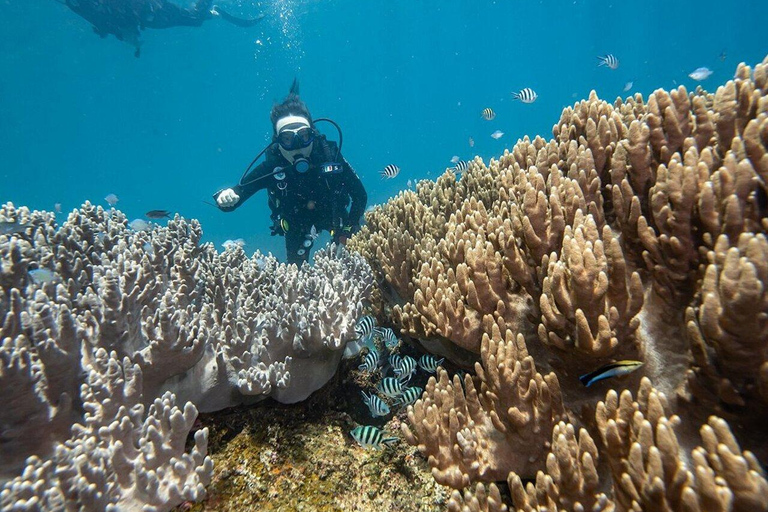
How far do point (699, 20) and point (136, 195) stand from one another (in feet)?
518

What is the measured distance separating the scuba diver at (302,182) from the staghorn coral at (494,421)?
6572 mm

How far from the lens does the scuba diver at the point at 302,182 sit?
30.1 ft

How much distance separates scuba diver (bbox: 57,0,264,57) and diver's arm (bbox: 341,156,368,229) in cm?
2701

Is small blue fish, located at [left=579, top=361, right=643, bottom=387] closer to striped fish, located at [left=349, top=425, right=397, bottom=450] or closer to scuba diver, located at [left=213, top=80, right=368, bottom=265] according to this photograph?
striped fish, located at [left=349, top=425, right=397, bottom=450]

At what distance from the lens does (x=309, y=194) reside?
9797 mm

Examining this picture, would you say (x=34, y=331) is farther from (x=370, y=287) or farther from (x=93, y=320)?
(x=370, y=287)

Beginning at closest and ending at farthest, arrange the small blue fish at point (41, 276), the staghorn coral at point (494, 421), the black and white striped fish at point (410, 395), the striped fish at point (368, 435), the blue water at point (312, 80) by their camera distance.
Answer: the staghorn coral at point (494, 421), the striped fish at point (368, 435), the small blue fish at point (41, 276), the black and white striped fish at point (410, 395), the blue water at point (312, 80)

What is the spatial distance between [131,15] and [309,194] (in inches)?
1103

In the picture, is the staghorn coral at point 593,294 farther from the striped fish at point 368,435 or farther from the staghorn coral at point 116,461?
the staghorn coral at point 116,461

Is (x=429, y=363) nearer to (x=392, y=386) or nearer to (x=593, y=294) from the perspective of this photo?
(x=392, y=386)

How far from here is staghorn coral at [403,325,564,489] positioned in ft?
7.09

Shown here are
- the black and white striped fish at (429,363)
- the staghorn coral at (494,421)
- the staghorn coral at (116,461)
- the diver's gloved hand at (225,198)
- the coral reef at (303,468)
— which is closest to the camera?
the staghorn coral at (116,461)

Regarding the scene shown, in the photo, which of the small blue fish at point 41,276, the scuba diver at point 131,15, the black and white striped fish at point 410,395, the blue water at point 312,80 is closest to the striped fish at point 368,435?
the black and white striped fish at point 410,395

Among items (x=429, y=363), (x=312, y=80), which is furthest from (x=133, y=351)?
(x=312, y=80)
